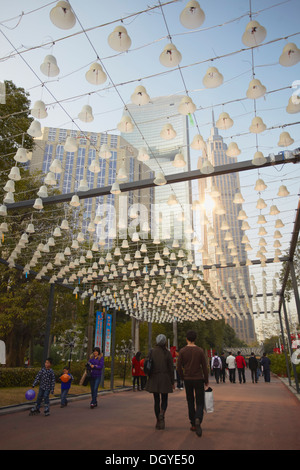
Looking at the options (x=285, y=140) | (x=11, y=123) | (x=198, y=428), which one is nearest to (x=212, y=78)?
(x=285, y=140)

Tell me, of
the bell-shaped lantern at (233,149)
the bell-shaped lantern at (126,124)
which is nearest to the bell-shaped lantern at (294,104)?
the bell-shaped lantern at (233,149)

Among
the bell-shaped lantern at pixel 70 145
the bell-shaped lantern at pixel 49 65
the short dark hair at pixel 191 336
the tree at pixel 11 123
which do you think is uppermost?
the tree at pixel 11 123

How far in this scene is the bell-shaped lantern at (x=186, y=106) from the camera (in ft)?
17.5

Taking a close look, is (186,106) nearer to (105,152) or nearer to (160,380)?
(105,152)

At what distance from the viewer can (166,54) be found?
4.61 meters

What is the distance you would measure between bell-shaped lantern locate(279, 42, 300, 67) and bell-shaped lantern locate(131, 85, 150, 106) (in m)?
2.06

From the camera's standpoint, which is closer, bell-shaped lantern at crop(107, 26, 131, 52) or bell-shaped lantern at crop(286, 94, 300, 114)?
bell-shaped lantern at crop(107, 26, 131, 52)

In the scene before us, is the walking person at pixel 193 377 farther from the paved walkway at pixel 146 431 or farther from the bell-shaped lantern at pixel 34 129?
the bell-shaped lantern at pixel 34 129

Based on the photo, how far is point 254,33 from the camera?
14.3ft

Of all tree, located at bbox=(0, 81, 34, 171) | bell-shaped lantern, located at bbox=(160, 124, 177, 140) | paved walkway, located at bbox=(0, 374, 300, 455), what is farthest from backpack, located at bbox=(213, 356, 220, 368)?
bell-shaped lantern, located at bbox=(160, 124, 177, 140)

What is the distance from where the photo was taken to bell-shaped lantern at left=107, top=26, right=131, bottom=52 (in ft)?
14.5

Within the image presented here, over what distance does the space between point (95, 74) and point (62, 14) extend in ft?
2.90

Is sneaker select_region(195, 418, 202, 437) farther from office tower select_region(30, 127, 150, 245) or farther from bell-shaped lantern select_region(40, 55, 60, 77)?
bell-shaped lantern select_region(40, 55, 60, 77)

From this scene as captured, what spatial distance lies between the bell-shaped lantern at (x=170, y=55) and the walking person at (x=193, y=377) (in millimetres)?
4380
